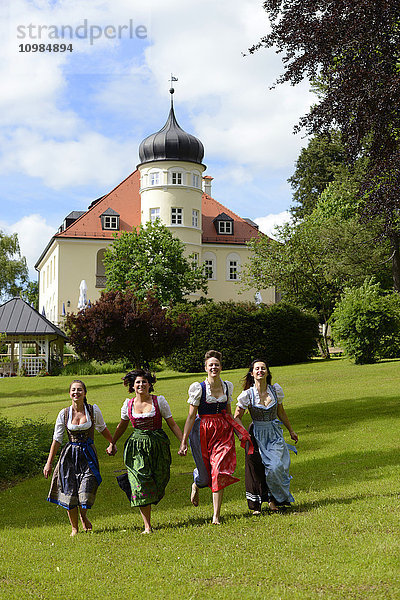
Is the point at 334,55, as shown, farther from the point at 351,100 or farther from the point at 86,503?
the point at 86,503

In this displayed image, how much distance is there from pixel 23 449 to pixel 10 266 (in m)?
55.5

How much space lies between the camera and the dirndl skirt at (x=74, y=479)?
7.26m

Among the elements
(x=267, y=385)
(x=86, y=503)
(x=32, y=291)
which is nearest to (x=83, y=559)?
(x=86, y=503)

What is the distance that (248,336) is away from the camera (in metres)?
32.1

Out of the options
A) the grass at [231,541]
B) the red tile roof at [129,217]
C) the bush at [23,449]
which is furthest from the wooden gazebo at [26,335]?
the grass at [231,541]

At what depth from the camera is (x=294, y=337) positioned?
106 feet

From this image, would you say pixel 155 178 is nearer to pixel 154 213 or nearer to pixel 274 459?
pixel 154 213

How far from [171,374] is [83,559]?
1027 inches

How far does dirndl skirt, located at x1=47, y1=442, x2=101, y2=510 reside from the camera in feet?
23.8

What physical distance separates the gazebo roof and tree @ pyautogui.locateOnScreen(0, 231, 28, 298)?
27.8 m

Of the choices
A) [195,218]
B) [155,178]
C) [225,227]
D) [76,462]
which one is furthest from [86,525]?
[225,227]

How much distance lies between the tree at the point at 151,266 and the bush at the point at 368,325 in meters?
19.1

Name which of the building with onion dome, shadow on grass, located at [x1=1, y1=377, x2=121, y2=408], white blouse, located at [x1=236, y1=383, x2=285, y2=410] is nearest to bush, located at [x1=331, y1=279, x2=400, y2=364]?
shadow on grass, located at [x1=1, y1=377, x2=121, y2=408]

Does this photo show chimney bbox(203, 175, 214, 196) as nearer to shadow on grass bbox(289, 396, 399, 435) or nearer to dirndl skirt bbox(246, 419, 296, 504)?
shadow on grass bbox(289, 396, 399, 435)
